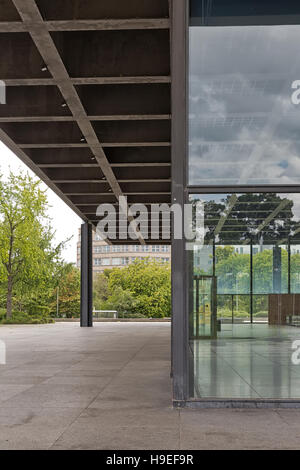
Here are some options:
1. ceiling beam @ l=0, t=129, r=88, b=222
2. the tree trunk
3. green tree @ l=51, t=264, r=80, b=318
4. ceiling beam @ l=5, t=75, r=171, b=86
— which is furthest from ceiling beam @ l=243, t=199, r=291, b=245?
green tree @ l=51, t=264, r=80, b=318

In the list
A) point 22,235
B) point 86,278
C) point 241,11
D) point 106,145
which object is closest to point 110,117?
point 106,145

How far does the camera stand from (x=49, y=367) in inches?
534

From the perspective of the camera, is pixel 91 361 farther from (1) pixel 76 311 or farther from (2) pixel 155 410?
(1) pixel 76 311

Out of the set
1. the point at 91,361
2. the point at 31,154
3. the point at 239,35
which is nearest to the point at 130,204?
the point at 31,154

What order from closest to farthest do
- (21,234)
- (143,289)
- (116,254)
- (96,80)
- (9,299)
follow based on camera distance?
(96,80) < (9,299) < (21,234) < (143,289) < (116,254)

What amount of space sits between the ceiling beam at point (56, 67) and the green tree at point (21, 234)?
20825mm

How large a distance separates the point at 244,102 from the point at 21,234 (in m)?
34.3

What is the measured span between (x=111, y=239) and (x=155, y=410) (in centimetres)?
3650

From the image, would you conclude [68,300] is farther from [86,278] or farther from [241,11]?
[241,11]

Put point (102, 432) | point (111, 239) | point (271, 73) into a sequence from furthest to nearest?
point (111, 239)
point (271, 73)
point (102, 432)

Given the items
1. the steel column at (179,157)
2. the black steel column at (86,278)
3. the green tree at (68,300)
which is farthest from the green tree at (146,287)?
the steel column at (179,157)

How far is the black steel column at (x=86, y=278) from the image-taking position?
36656 mm

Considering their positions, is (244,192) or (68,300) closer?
(244,192)

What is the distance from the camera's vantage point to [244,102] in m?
8.98
